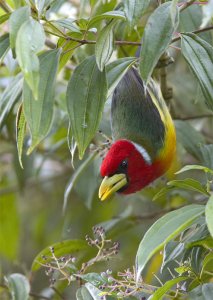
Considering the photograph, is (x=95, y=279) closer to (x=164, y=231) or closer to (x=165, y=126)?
(x=164, y=231)

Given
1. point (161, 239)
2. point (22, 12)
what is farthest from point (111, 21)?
point (161, 239)

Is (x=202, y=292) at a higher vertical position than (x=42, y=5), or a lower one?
lower

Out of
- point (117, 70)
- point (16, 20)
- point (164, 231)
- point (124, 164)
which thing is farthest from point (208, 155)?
point (16, 20)

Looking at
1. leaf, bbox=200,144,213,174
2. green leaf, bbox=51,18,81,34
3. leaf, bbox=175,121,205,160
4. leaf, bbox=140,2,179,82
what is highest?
green leaf, bbox=51,18,81,34

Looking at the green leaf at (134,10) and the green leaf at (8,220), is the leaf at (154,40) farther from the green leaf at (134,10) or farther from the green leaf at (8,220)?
the green leaf at (8,220)

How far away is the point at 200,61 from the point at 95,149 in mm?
626

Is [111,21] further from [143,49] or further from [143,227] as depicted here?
[143,227]

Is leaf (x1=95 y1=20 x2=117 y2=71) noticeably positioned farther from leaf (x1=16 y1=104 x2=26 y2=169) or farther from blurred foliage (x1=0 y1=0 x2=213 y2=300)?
leaf (x1=16 y1=104 x2=26 y2=169)

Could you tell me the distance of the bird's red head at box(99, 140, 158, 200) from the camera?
179cm

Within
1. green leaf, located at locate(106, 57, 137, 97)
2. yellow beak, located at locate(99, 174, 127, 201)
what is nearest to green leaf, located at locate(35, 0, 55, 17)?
green leaf, located at locate(106, 57, 137, 97)

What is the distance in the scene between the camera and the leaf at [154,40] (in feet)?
3.95

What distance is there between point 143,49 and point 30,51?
0.23m

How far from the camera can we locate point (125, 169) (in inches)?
74.0

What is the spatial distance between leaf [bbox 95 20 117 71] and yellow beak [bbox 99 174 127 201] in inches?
21.6
